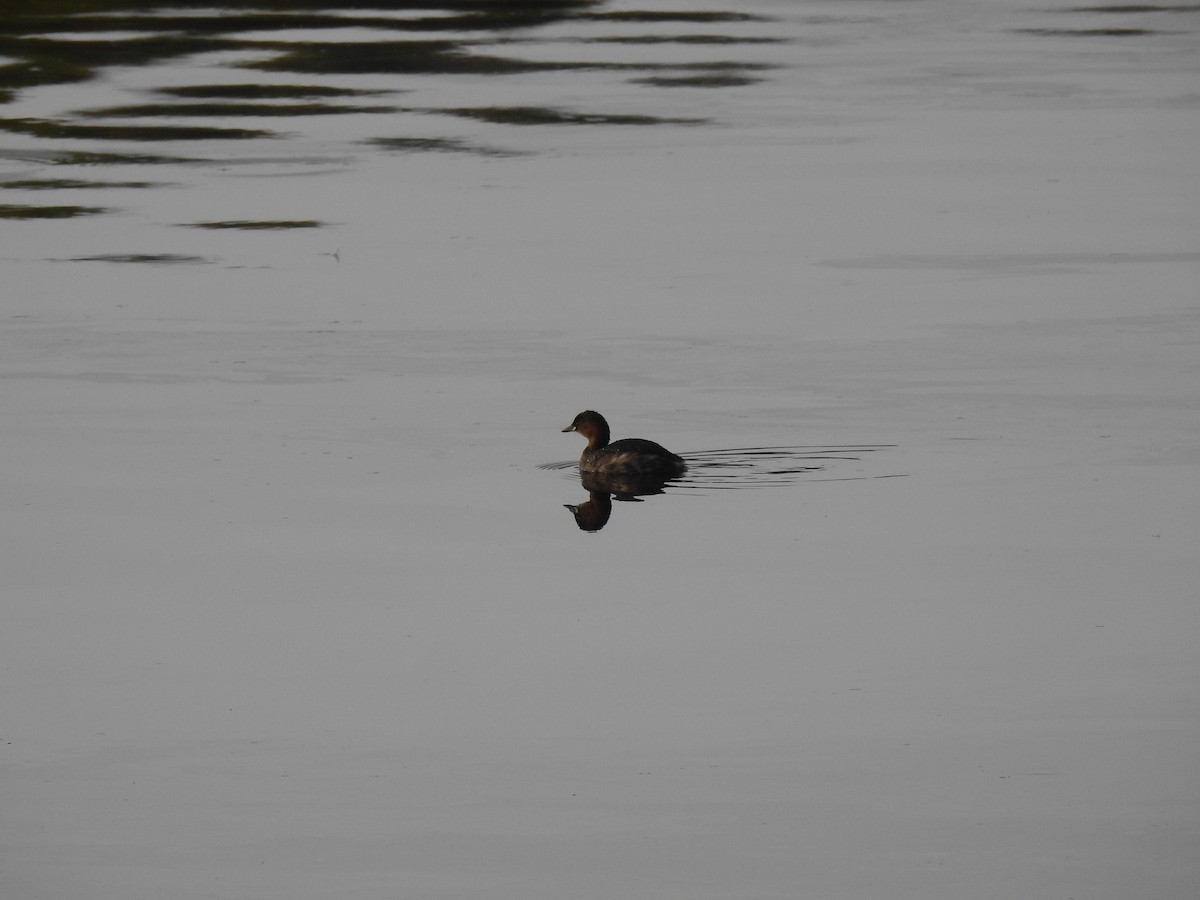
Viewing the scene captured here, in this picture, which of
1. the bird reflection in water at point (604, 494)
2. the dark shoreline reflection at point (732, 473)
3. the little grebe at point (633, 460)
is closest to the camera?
the bird reflection in water at point (604, 494)

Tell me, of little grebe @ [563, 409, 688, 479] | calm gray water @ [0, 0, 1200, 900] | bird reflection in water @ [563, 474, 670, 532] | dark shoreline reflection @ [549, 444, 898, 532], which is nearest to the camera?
calm gray water @ [0, 0, 1200, 900]

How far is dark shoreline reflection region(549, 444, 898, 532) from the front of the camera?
10.6 m

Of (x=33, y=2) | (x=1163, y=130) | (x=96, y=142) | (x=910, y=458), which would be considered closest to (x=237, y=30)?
(x=33, y=2)

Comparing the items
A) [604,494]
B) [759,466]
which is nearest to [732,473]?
[759,466]

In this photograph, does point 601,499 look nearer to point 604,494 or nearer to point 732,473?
point 604,494

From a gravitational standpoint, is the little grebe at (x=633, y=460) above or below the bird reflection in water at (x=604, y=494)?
above

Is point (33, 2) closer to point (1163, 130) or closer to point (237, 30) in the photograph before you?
point (237, 30)

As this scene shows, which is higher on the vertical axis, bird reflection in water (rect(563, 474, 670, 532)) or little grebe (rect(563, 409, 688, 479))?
little grebe (rect(563, 409, 688, 479))

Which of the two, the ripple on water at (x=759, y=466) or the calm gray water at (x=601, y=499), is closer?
the calm gray water at (x=601, y=499)

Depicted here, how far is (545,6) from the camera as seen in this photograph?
29.6 metres

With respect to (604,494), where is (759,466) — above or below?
above

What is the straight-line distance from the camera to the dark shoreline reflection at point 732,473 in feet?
34.9

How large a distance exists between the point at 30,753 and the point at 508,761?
1.51 m

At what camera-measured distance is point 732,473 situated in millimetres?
10789
